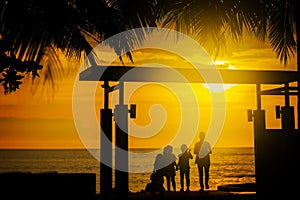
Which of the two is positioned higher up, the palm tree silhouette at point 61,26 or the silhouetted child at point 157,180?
the palm tree silhouette at point 61,26

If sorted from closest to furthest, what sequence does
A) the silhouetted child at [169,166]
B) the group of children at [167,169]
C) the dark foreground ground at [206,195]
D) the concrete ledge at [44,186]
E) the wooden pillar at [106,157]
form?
the concrete ledge at [44,186]
the wooden pillar at [106,157]
the dark foreground ground at [206,195]
the group of children at [167,169]
the silhouetted child at [169,166]

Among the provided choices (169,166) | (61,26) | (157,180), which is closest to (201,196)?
(157,180)

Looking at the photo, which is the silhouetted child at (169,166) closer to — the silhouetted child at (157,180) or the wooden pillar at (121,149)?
the silhouetted child at (157,180)

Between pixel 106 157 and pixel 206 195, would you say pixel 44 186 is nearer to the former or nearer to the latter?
pixel 106 157

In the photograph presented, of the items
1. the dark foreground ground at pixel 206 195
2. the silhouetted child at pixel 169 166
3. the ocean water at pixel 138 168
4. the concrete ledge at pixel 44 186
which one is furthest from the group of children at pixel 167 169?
the ocean water at pixel 138 168

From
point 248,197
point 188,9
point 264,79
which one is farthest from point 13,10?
point 248,197

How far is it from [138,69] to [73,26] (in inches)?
141

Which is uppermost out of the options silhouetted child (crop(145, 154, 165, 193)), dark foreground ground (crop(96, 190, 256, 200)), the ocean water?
silhouetted child (crop(145, 154, 165, 193))

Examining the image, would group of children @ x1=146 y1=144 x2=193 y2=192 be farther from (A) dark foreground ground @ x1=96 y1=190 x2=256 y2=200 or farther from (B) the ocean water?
(B) the ocean water

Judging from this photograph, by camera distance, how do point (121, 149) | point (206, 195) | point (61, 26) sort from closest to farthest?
point (61, 26) < point (121, 149) < point (206, 195)

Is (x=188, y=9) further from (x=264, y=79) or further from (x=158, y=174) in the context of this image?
(x=158, y=174)

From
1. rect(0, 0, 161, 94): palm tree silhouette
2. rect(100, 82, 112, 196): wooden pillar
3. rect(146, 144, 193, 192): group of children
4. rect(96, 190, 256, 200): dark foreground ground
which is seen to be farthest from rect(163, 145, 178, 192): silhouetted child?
rect(0, 0, 161, 94): palm tree silhouette

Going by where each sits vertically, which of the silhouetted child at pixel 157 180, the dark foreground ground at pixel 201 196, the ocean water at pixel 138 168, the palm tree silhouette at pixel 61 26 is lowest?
the ocean water at pixel 138 168

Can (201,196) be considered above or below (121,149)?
below
